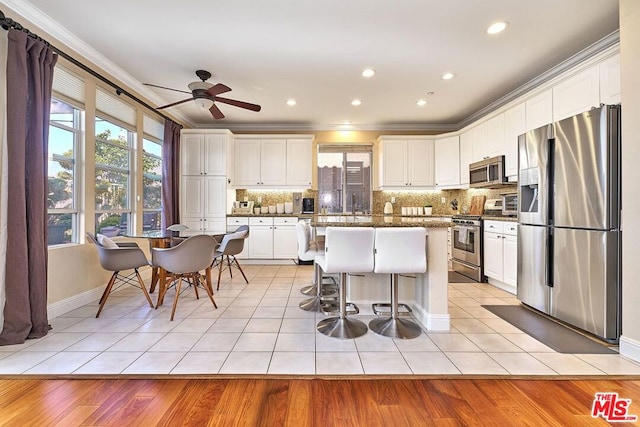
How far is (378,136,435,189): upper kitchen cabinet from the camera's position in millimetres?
5723

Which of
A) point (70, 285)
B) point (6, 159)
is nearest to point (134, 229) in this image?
point (70, 285)

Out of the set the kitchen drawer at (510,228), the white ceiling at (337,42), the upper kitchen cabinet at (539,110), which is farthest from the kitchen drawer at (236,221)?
the upper kitchen cabinet at (539,110)

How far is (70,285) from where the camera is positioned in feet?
9.91

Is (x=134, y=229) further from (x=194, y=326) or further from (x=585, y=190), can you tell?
(x=585, y=190)

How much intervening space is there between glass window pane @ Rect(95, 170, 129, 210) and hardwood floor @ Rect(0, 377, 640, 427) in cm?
227

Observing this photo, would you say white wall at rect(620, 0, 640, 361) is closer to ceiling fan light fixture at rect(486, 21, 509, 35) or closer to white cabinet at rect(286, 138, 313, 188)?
ceiling fan light fixture at rect(486, 21, 509, 35)

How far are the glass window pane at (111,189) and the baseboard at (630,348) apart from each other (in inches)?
200

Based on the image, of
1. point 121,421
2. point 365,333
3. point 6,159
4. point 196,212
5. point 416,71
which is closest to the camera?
point 121,421

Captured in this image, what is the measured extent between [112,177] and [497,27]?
4631 mm

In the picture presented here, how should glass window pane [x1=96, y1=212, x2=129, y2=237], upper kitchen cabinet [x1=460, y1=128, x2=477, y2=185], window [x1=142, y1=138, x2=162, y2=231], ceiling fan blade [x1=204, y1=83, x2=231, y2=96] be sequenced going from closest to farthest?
1. ceiling fan blade [x1=204, y1=83, x2=231, y2=96]
2. glass window pane [x1=96, y1=212, x2=129, y2=237]
3. window [x1=142, y1=138, x2=162, y2=231]
4. upper kitchen cabinet [x1=460, y1=128, x2=477, y2=185]

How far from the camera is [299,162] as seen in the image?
5.75m

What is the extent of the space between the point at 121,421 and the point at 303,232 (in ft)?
5.90

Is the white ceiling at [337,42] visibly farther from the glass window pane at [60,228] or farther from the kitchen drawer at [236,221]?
the kitchen drawer at [236,221]

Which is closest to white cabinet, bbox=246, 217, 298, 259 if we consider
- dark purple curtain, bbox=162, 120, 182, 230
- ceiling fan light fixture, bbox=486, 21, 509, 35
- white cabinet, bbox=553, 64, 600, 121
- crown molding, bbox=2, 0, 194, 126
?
dark purple curtain, bbox=162, 120, 182, 230
